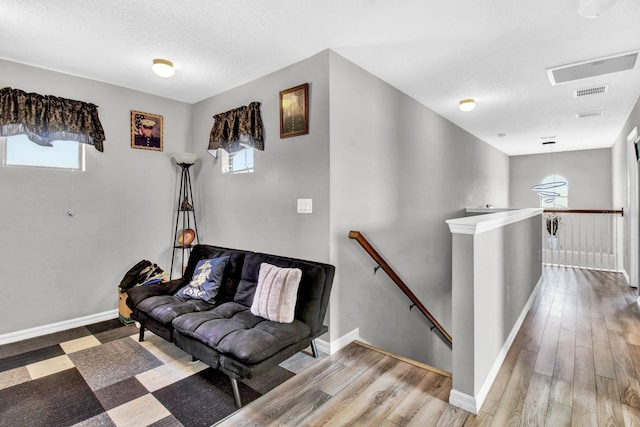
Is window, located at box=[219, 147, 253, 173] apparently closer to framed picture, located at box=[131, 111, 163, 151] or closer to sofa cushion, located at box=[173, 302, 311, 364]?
framed picture, located at box=[131, 111, 163, 151]

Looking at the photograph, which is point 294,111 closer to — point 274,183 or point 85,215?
point 274,183

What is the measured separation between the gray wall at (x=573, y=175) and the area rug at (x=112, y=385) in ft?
27.0

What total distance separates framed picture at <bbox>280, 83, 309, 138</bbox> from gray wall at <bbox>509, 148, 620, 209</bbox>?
7.61 meters

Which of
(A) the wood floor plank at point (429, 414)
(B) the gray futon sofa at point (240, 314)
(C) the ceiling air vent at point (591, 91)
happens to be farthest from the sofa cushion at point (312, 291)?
(C) the ceiling air vent at point (591, 91)

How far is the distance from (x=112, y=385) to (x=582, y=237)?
25.5 feet

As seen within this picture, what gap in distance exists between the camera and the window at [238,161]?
3.48m

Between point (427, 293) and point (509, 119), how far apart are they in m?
2.90

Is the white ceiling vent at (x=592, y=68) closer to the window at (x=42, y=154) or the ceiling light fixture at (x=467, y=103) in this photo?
the ceiling light fixture at (x=467, y=103)

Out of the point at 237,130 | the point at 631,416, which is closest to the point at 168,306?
the point at 237,130

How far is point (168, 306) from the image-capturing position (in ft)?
8.42

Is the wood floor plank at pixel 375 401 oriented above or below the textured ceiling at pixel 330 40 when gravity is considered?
below

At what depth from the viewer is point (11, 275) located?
2.92m

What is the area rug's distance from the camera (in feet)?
6.21

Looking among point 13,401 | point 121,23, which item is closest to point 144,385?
point 13,401
